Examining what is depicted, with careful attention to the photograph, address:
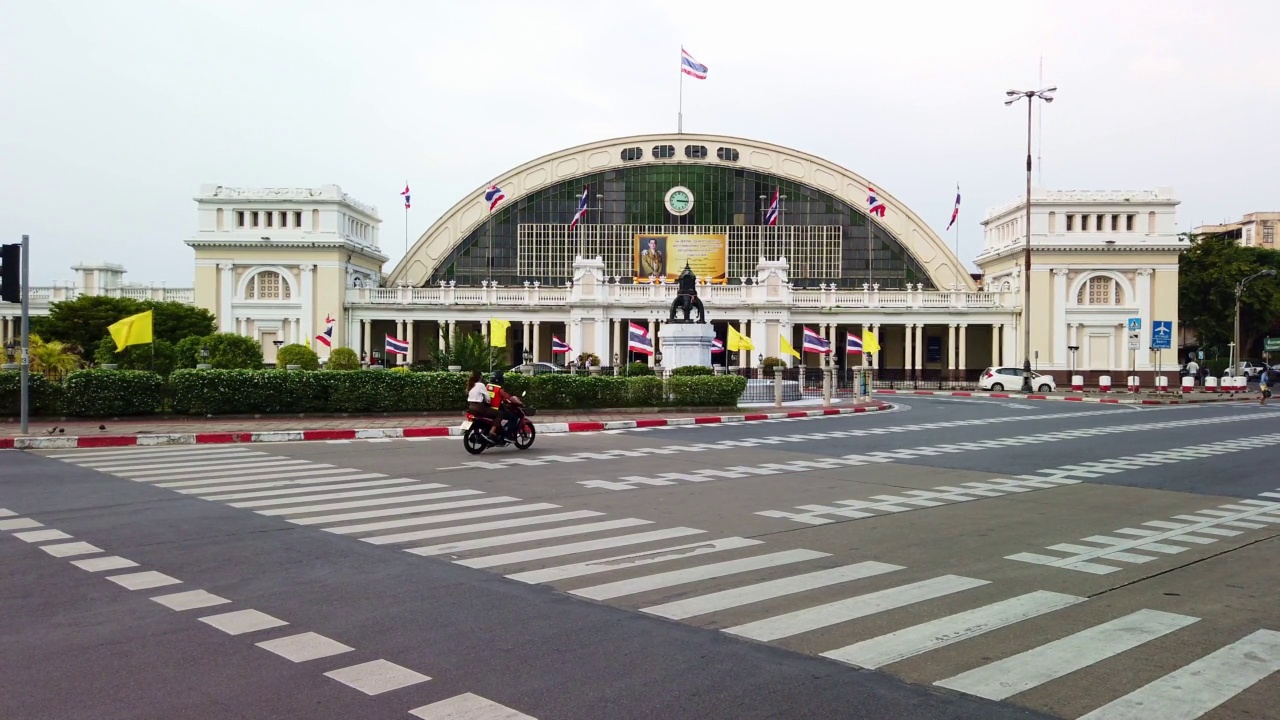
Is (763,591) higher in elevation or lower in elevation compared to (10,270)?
lower

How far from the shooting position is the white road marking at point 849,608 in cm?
698

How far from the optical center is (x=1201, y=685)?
5.94 meters

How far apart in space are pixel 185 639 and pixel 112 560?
305 centimetres

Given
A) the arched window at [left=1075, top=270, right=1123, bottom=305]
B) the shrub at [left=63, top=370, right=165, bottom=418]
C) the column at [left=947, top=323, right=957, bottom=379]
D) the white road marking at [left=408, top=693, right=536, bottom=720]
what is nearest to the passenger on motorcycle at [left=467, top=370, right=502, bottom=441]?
the shrub at [left=63, top=370, right=165, bottom=418]

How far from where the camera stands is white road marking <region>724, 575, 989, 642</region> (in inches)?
275

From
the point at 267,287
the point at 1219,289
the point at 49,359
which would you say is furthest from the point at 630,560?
the point at 1219,289

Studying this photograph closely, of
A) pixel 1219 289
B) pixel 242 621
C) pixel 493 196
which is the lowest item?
pixel 242 621

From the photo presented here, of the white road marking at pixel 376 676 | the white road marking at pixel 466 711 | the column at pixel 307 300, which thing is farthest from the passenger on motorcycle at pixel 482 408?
the column at pixel 307 300

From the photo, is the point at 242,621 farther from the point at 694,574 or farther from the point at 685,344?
the point at 685,344

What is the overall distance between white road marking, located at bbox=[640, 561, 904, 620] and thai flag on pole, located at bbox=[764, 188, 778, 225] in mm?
66254

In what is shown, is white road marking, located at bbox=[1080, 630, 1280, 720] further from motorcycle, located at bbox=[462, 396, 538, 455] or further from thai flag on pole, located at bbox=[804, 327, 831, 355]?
thai flag on pole, located at bbox=[804, 327, 831, 355]

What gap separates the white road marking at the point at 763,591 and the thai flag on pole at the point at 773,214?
217 ft

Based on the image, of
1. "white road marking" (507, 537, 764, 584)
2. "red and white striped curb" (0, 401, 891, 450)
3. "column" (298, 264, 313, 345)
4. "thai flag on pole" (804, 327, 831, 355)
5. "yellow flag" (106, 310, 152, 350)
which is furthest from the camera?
"column" (298, 264, 313, 345)

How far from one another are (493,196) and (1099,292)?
4413 centimetres
